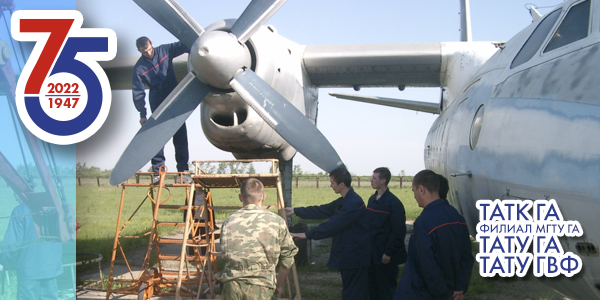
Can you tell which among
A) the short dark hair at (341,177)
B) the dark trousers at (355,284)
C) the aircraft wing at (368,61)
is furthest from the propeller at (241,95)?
the aircraft wing at (368,61)

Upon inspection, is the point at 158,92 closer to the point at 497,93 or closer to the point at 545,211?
the point at 497,93

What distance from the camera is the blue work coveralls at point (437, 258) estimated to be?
3.10 metres

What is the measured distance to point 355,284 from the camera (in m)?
4.62

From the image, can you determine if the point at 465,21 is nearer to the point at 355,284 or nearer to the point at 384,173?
the point at 384,173

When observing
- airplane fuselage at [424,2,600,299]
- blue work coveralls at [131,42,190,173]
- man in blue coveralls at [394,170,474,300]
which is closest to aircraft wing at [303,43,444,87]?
blue work coveralls at [131,42,190,173]

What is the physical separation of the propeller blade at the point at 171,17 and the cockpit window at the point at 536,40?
4.07 meters

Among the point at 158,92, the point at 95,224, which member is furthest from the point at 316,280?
the point at 95,224

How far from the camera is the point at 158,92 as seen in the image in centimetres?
654

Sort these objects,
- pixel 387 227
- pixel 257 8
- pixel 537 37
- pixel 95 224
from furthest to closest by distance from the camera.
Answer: pixel 95 224
pixel 257 8
pixel 387 227
pixel 537 37

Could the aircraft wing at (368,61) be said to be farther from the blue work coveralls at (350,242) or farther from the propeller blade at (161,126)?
the blue work coveralls at (350,242)

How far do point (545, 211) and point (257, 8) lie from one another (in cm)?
443

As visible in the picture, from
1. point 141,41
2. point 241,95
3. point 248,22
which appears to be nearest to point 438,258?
point 241,95

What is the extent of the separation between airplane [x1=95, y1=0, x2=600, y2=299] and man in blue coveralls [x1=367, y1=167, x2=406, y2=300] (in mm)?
723

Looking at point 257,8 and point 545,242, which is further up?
point 257,8
